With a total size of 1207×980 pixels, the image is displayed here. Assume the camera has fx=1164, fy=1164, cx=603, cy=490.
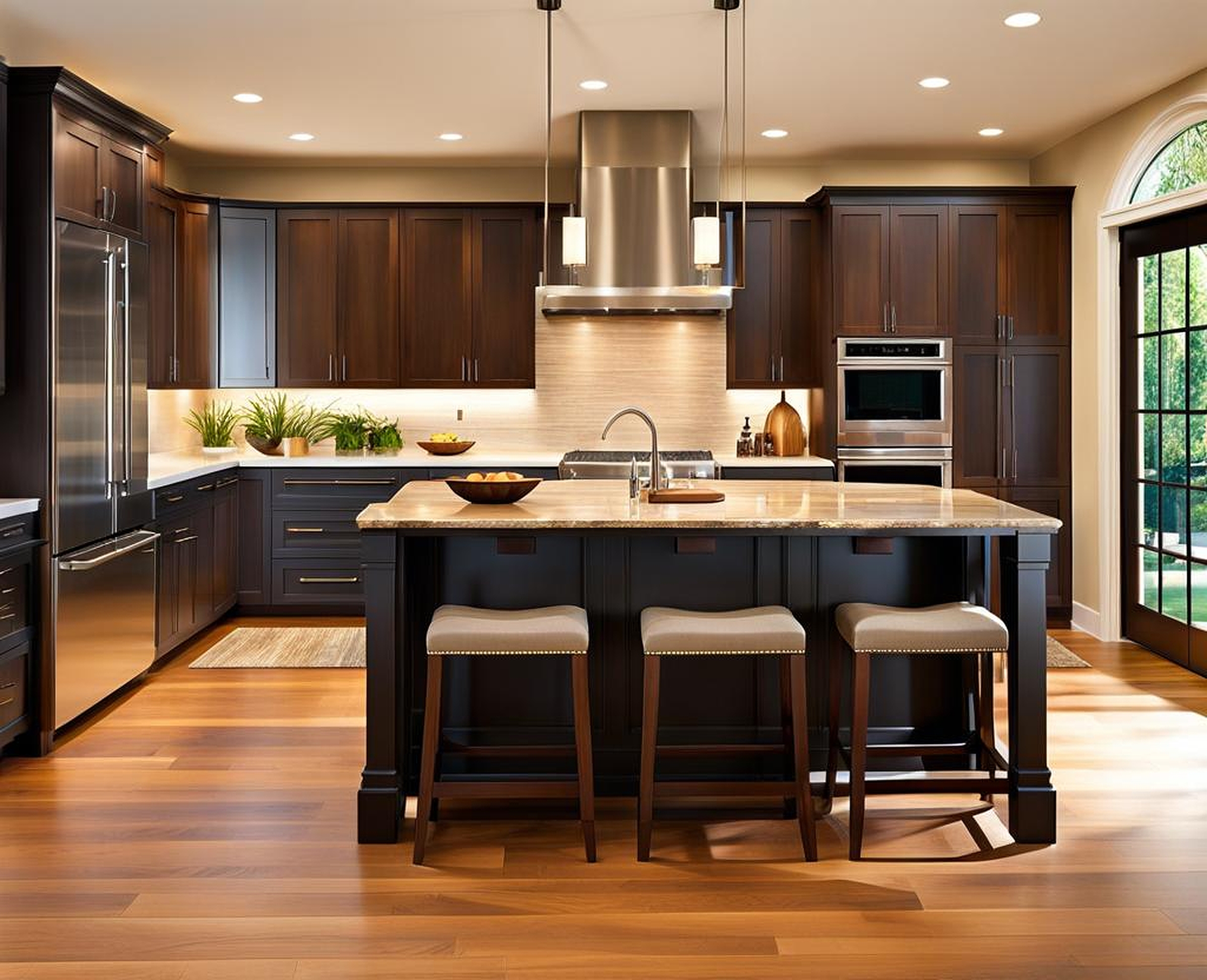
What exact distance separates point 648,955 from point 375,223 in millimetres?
5353

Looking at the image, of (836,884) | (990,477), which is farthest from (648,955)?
(990,477)

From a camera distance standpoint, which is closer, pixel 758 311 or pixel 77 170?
pixel 77 170

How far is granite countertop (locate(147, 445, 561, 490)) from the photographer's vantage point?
257 inches

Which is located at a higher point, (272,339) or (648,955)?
(272,339)

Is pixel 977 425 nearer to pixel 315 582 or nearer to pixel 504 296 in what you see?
pixel 504 296

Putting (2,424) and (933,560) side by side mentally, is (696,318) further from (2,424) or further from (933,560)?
(2,424)

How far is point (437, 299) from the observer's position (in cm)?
709

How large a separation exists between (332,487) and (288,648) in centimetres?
114

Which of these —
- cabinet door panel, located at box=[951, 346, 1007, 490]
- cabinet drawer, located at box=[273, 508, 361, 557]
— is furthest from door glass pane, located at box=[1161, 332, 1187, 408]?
cabinet drawer, located at box=[273, 508, 361, 557]

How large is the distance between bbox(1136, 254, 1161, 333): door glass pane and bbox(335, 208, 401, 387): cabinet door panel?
4.17m

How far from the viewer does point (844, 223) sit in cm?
660

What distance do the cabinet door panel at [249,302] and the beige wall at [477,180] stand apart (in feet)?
1.24

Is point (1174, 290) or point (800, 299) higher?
point (800, 299)

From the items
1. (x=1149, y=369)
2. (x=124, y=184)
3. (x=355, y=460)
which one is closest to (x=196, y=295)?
(x=355, y=460)
